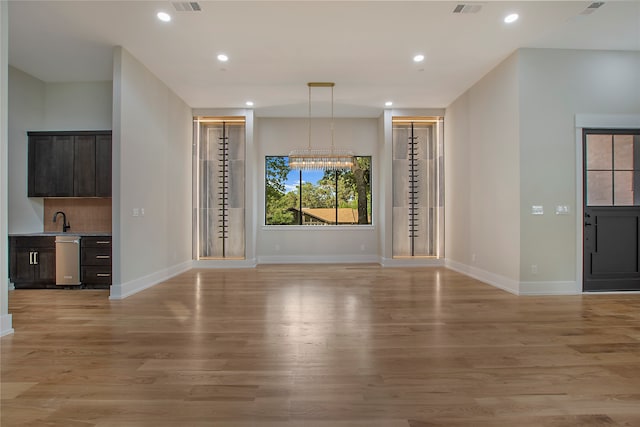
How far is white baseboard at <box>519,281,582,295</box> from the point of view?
199 inches

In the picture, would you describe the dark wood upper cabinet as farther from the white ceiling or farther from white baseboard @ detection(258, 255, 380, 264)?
white baseboard @ detection(258, 255, 380, 264)

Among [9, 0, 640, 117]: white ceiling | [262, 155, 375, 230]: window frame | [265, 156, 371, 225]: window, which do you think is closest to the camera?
[9, 0, 640, 117]: white ceiling

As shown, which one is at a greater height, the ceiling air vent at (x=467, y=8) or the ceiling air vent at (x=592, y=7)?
the ceiling air vent at (x=592, y=7)

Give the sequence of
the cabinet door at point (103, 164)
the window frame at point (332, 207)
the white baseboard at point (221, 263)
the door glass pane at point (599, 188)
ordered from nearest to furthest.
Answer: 1. the door glass pane at point (599, 188)
2. the cabinet door at point (103, 164)
3. the white baseboard at point (221, 263)
4. the window frame at point (332, 207)

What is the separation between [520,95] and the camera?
201 inches

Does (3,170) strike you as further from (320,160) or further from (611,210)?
(611,210)

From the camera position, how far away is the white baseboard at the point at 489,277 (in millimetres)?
5207

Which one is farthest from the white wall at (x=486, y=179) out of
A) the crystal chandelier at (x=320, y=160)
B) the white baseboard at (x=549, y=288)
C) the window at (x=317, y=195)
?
the crystal chandelier at (x=320, y=160)

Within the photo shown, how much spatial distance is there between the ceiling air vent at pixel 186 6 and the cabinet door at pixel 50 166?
342cm

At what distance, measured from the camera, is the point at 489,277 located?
5.93m

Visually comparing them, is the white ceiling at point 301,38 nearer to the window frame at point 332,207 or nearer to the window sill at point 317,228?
the window frame at point 332,207

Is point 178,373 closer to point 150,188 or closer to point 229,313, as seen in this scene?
point 229,313

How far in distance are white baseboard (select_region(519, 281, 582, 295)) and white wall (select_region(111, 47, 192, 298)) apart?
583cm

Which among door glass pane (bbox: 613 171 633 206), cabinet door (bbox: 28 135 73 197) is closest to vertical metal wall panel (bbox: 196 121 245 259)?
cabinet door (bbox: 28 135 73 197)
